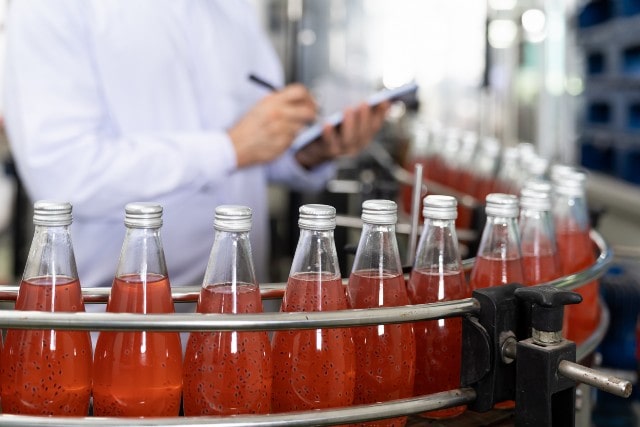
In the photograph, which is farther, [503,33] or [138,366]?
[503,33]

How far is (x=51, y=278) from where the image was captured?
0.67 meters

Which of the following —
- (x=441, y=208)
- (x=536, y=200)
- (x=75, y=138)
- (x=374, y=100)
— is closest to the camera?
(x=441, y=208)

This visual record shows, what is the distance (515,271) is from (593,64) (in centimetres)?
231

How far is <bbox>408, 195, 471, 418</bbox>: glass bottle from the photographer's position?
77cm

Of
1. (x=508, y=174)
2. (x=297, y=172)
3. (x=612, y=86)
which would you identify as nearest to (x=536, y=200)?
(x=508, y=174)

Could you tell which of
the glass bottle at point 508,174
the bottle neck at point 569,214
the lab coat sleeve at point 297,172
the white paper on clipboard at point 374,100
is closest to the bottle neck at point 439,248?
the bottle neck at point 569,214

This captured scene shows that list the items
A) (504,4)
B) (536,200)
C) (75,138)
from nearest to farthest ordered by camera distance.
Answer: (536,200)
(75,138)
(504,4)

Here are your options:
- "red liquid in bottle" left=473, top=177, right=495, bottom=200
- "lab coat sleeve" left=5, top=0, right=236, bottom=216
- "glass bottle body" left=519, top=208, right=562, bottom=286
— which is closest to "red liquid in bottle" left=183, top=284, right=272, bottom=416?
"glass bottle body" left=519, top=208, right=562, bottom=286

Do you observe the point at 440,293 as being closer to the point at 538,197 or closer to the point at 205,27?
the point at 538,197

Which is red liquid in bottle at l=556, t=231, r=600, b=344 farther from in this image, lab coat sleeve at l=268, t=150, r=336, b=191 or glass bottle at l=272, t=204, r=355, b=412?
lab coat sleeve at l=268, t=150, r=336, b=191

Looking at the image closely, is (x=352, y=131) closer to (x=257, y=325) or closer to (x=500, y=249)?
(x=500, y=249)

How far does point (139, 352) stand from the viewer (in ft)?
2.15

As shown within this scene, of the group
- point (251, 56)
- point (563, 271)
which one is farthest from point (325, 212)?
point (251, 56)

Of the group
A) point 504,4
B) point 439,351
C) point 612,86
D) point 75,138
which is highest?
point 504,4
